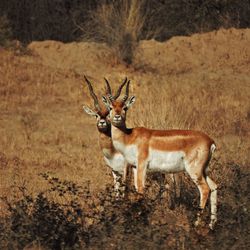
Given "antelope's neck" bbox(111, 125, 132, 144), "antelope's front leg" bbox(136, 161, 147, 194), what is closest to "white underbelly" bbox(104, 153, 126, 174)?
"antelope's neck" bbox(111, 125, 132, 144)

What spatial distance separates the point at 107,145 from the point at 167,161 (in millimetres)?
1832

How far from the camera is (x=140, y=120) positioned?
1566cm

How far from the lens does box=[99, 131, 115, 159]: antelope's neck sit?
1294 centimetres

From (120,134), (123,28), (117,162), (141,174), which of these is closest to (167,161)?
(141,174)

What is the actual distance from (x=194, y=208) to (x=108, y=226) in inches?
81.8

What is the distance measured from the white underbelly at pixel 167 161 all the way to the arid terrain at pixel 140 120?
1.66 ft

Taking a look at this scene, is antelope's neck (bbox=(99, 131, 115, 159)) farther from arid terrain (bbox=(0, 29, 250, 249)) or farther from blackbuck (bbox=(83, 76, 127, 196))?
arid terrain (bbox=(0, 29, 250, 249))

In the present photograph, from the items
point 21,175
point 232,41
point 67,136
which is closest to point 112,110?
point 21,175

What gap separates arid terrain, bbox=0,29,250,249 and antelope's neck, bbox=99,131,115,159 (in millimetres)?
541

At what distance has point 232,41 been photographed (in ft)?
Result: 103

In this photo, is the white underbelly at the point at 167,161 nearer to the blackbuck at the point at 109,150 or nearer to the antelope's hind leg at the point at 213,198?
the antelope's hind leg at the point at 213,198

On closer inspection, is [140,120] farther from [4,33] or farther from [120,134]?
[4,33]

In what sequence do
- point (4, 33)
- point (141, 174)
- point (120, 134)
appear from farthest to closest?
point (4, 33), point (120, 134), point (141, 174)

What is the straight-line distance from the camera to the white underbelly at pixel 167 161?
→ 1138cm
